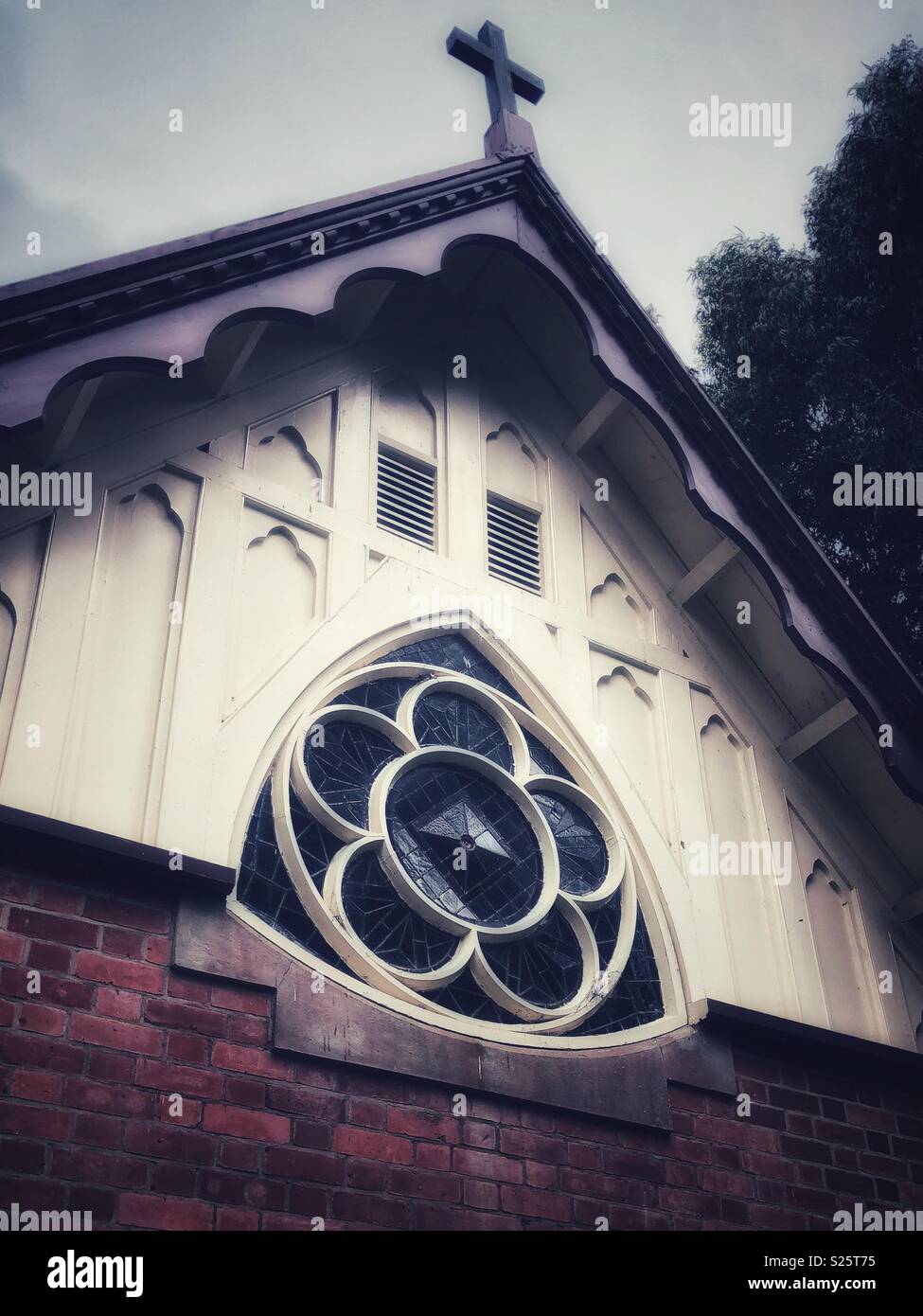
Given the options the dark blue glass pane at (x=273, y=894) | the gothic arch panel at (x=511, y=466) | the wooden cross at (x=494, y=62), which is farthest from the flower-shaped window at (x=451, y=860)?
the wooden cross at (x=494, y=62)

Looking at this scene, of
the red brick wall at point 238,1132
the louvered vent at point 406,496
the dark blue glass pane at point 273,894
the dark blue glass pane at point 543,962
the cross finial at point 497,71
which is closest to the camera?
the red brick wall at point 238,1132

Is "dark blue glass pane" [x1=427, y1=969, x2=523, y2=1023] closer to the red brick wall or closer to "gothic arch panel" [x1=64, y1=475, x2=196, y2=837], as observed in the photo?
the red brick wall

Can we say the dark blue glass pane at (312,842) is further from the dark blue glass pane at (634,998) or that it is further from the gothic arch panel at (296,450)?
the gothic arch panel at (296,450)

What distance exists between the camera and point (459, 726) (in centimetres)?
639

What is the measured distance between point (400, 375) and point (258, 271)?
5.67 feet

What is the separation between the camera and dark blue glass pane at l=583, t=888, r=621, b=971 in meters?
6.02

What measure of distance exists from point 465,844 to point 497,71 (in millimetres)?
4914

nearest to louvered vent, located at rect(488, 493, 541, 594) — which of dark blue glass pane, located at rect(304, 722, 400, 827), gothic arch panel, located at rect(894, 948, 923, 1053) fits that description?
dark blue glass pane, located at rect(304, 722, 400, 827)

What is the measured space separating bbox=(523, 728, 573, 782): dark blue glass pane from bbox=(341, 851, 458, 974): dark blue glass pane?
1.19m

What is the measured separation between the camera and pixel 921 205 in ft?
40.6

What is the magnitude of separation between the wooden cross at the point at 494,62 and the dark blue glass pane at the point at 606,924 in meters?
4.87

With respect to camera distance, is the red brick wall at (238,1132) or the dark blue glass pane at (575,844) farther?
the dark blue glass pane at (575,844)

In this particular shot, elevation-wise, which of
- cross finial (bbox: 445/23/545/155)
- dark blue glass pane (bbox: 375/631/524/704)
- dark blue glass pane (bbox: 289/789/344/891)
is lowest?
dark blue glass pane (bbox: 289/789/344/891)

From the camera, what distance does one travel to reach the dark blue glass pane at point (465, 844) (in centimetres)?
574
